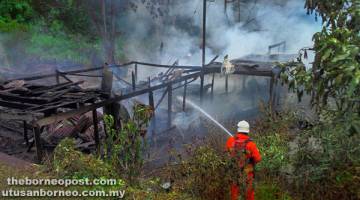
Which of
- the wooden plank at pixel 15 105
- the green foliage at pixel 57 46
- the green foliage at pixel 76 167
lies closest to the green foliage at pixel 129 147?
the green foliage at pixel 76 167

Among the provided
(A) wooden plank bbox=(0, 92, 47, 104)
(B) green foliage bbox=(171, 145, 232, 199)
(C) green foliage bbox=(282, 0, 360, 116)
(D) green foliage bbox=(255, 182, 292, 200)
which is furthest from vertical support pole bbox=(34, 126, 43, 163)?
(C) green foliage bbox=(282, 0, 360, 116)

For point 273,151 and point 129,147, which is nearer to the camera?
point 129,147

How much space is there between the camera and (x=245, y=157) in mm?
5742

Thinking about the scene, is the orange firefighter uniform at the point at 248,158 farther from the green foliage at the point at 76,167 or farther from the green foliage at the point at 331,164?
the green foliage at the point at 76,167

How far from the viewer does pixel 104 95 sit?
8.85 meters

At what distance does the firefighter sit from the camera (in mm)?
5598

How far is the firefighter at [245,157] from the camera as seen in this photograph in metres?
5.60

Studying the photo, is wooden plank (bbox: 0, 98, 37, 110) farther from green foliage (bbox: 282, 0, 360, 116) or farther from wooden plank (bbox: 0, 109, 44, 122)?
green foliage (bbox: 282, 0, 360, 116)

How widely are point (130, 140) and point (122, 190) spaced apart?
794mm

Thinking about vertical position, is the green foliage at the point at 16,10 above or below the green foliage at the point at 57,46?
above

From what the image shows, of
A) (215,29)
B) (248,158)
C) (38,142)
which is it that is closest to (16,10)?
(215,29)

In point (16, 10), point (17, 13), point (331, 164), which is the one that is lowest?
point (331, 164)

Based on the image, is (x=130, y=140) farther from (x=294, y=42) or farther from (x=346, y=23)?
(x=294, y=42)

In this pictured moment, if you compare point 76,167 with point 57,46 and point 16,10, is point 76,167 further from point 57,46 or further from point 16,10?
point 16,10
